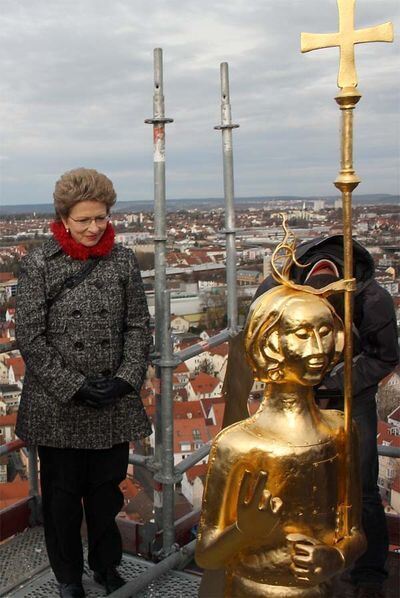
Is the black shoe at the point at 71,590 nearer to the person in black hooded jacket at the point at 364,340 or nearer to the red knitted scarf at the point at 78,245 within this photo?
the person in black hooded jacket at the point at 364,340

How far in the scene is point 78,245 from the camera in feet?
9.23

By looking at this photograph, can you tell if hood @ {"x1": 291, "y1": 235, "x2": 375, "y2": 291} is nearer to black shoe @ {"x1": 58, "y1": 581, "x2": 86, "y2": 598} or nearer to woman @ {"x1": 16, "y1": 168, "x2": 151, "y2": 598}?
woman @ {"x1": 16, "y1": 168, "x2": 151, "y2": 598}

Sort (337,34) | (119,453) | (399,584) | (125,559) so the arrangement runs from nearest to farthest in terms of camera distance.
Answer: (337,34), (119,453), (399,584), (125,559)

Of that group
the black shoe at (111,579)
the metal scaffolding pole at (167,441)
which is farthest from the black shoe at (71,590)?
the metal scaffolding pole at (167,441)

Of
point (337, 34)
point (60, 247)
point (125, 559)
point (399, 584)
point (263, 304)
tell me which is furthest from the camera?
point (125, 559)

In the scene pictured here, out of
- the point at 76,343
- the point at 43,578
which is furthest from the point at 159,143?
the point at 43,578

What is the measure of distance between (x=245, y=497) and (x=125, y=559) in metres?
1.81

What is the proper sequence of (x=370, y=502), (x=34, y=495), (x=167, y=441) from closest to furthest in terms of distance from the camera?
(x=370, y=502) < (x=167, y=441) < (x=34, y=495)

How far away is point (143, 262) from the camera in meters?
3.50

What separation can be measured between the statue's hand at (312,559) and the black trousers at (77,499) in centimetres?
111

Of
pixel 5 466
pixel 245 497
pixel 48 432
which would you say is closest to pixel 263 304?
pixel 245 497

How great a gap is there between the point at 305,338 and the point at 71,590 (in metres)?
1.74

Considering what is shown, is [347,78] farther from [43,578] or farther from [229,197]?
[43,578]

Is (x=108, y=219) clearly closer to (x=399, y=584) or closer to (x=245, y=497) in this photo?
(x=245, y=497)
